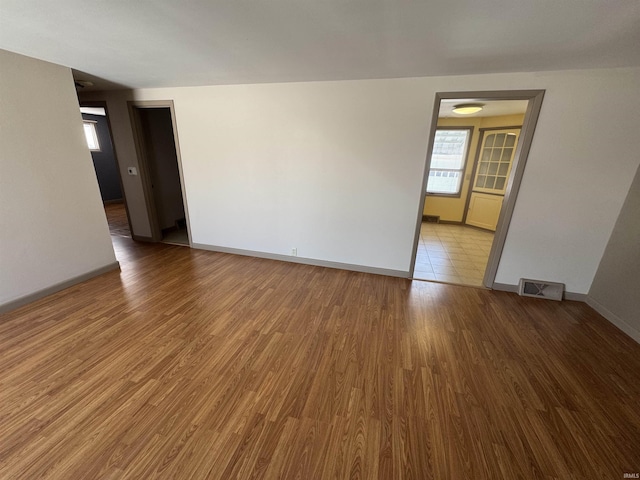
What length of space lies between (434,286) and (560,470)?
1999 mm

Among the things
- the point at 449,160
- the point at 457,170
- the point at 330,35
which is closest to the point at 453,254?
the point at 457,170

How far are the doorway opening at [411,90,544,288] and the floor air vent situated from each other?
0.31 meters

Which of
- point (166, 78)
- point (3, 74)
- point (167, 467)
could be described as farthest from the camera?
point (166, 78)

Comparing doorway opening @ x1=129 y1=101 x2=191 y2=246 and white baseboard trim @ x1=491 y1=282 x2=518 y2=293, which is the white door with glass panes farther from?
doorway opening @ x1=129 y1=101 x2=191 y2=246

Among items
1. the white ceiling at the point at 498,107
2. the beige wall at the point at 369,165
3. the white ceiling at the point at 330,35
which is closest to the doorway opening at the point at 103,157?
the beige wall at the point at 369,165

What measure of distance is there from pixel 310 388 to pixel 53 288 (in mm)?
3056

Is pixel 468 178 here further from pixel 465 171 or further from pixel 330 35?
pixel 330 35

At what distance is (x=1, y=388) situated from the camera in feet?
5.12

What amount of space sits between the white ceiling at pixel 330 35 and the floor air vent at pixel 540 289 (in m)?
2.19

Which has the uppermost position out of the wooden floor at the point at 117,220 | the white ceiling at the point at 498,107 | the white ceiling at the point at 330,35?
the white ceiling at the point at 498,107

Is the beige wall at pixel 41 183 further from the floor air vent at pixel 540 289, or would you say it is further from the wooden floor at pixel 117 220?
the floor air vent at pixel 540 289

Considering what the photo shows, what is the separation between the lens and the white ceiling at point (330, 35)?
1.49 metres

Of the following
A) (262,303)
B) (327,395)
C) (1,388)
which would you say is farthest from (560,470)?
(1,388)

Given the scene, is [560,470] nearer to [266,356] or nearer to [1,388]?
[266,356]
